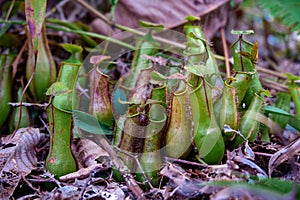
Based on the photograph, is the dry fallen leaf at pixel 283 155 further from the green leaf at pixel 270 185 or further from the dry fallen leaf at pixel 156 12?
the dry fallen leaf at pixel 156 12

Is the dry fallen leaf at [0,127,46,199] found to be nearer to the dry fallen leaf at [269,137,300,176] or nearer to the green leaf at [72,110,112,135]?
the green leaf at [72,110,112,135]

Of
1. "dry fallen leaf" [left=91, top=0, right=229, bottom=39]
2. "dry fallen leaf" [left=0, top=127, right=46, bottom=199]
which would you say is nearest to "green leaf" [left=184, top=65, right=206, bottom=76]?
"dry fallen leaf" [left=0, top=127, right=46, bottom=199]

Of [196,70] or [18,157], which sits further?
[18,157]

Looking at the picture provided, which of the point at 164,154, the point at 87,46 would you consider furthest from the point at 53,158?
the point at 87,46

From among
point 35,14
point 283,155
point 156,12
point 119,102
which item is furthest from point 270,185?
point 156,12

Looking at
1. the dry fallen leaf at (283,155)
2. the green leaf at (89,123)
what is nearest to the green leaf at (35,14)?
the green leaf at (89,123)

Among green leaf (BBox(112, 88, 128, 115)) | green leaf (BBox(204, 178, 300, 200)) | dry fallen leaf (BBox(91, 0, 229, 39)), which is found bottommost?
green leaf (BBox(204, 178, 300, 200))

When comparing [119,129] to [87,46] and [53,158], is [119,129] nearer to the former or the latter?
[53,158]

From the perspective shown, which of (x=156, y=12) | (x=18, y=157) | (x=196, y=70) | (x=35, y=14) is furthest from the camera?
(x=156, y=12)

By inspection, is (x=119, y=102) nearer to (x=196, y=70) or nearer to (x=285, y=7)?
(x=196, y=70)
